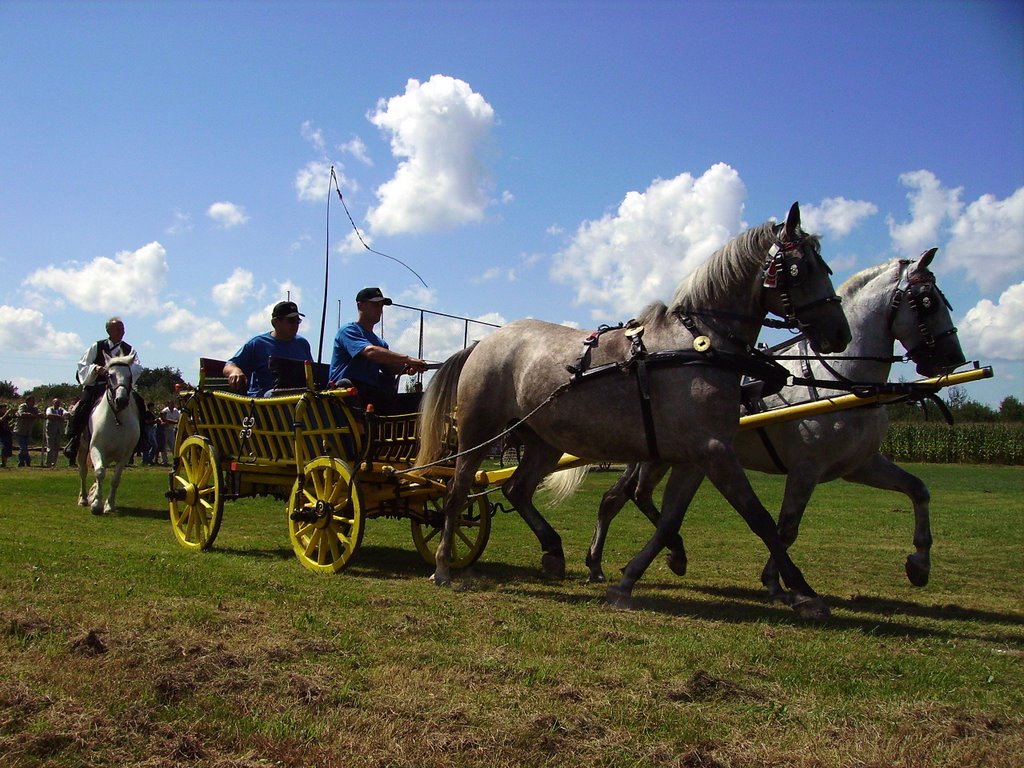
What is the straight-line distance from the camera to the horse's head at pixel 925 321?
23.0 ft

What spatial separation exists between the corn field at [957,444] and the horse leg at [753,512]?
47.6 meters

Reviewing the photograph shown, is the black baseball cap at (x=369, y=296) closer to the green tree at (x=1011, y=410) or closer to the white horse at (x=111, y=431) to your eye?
the white horse at (x=111, y=431)

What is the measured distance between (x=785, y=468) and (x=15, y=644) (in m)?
5.65

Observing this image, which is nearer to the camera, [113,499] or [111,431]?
[113,499]

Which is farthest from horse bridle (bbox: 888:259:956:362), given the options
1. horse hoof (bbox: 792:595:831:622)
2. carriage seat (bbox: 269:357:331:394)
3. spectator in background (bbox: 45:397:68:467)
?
spectator in background (bbox: 45:397:68:467)

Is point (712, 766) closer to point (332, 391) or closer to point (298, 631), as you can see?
point (298, 631)

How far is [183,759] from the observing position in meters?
3.08

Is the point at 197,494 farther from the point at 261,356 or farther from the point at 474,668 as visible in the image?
the point at 474,668

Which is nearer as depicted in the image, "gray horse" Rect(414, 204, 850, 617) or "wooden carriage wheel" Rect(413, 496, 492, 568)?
"gray horse" Rect(414, 204, 850, 617)

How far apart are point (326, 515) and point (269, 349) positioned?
2232mm

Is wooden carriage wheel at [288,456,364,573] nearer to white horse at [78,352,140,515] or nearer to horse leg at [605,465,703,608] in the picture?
horse leg at [605,465,703,608]

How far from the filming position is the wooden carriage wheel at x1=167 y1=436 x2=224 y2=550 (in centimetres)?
832

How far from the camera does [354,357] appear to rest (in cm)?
785

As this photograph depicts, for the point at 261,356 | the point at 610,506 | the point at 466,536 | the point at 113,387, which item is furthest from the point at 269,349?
the point at 113,387
